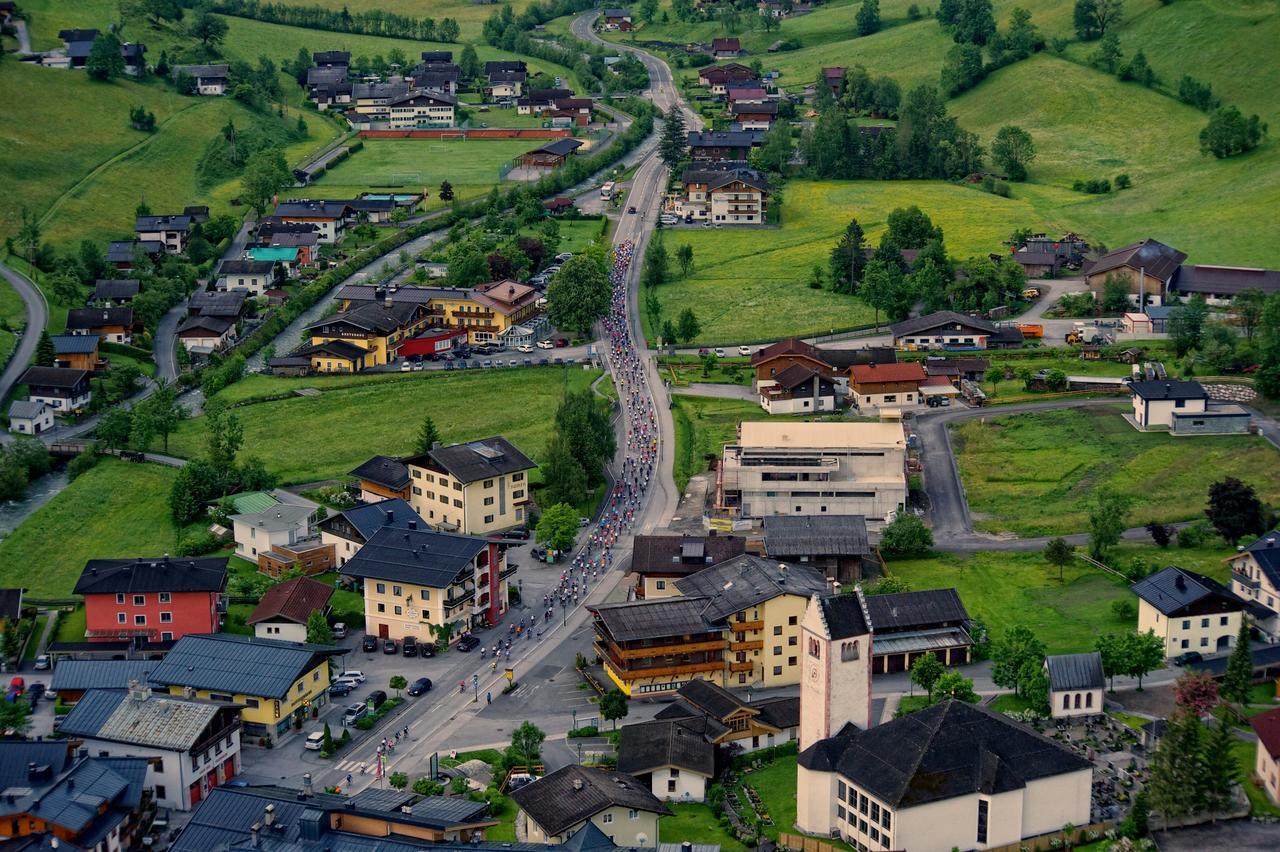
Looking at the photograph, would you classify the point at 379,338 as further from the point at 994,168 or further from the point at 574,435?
the point at 994,168

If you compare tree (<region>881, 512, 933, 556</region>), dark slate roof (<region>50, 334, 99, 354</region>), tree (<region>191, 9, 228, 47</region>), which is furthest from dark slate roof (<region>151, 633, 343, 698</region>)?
tree (<region>191, 9, 228, 47</region>)

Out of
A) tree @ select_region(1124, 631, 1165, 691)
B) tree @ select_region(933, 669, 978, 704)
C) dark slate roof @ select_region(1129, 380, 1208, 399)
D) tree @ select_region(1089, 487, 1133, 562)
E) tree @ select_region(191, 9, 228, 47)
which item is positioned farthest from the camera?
tree @ select_region(191, 9, 228, 47)

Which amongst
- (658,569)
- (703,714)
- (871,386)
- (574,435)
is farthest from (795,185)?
(703,714)

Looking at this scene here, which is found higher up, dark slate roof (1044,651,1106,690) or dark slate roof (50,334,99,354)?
dark slate roof (50,334,99,354)

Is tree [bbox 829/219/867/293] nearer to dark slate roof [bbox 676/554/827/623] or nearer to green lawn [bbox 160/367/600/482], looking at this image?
green lawn [bbox 160/367/600/482]

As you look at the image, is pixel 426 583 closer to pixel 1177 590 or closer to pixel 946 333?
pixel 1177 590

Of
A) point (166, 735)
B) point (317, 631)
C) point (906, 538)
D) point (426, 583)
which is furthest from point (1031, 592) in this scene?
point (166, 735)

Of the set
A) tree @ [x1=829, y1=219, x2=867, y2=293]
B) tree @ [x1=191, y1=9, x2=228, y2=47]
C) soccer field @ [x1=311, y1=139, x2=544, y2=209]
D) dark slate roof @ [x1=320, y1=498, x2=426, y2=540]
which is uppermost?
tree @ [x1=191, y1=9, x2=228, y2=47]
